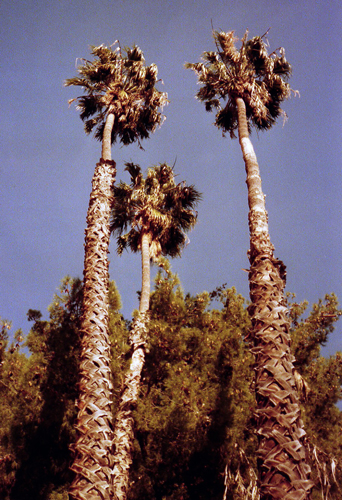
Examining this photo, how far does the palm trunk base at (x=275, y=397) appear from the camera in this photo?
11.3ft

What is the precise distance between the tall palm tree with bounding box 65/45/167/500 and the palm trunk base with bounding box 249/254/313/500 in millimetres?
1858

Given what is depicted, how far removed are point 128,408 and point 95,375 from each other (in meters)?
4.29

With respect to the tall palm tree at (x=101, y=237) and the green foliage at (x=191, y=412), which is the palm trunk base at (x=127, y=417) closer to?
the green foliage at (x=191, y=412)

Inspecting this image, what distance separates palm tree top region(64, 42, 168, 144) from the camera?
10.7 metres

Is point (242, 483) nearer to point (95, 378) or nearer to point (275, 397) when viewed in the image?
point (275, 397)

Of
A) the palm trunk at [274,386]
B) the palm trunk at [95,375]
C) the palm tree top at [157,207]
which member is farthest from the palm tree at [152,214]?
the palm trunk at [274,386]

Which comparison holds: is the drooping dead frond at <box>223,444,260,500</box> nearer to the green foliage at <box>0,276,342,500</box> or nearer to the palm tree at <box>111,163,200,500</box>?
the green foliage at <box>0,276,342,500</box>

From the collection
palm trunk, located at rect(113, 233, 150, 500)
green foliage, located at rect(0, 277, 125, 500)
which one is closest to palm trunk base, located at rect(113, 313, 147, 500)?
palm trunk, located at rect(113, 233, 150, 500)

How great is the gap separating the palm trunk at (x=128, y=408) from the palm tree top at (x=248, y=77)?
6167 millimetres

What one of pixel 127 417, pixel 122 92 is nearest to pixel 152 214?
pixel 122 92

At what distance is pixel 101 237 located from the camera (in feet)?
21.7

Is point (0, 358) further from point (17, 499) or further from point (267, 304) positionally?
point (267, 304)

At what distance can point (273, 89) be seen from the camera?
10.1m

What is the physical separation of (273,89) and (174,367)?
813cm
